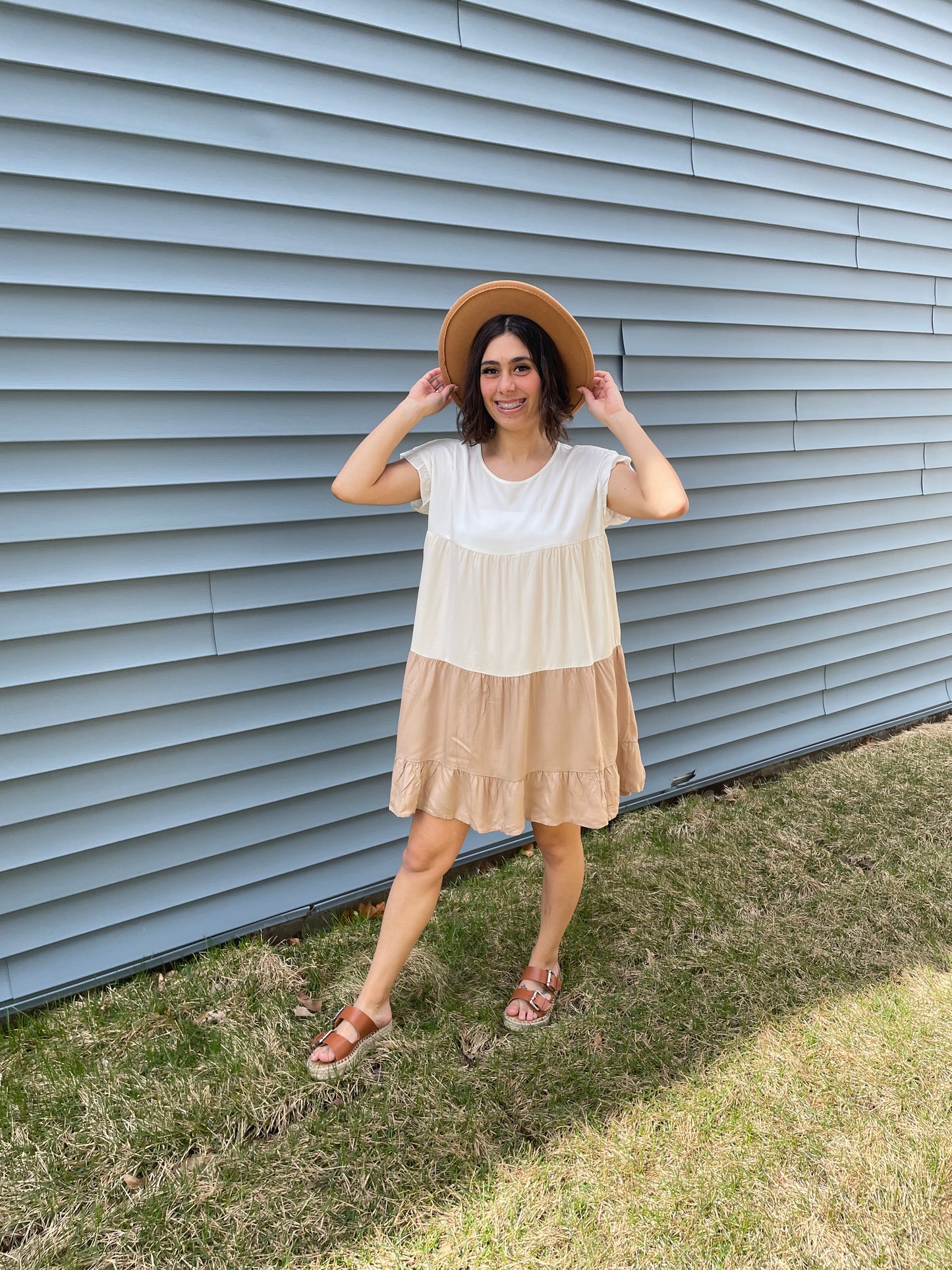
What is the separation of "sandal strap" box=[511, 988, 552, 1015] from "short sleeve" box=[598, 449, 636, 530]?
3.95 feet

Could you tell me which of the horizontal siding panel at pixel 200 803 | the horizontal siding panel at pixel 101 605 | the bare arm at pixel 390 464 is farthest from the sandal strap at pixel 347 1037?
the bare arm at pixel 390 464

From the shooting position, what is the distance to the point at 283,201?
2.30 metres

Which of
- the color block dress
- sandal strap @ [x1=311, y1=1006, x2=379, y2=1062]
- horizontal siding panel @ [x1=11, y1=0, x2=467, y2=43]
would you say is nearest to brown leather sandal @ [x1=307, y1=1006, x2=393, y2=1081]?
sandal strap @ [x1=311, y1=1006, x2=379, y2=1062]

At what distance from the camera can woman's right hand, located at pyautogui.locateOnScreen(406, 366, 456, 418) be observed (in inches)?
81.2

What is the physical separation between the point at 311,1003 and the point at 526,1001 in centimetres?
56

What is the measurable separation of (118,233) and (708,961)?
239 centimetres

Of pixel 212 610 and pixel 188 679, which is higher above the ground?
pixel 212 610

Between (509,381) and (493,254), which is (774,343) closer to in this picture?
(493,254)

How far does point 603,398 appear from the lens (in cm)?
212

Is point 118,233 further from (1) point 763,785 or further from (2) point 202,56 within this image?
(1) point 763,785

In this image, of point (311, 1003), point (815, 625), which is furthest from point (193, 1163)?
point (815, 625)

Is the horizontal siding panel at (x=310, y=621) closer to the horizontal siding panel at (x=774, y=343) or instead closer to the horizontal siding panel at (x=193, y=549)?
the horizontal siding panel at (x=193, y=549)

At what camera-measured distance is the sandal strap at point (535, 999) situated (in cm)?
233

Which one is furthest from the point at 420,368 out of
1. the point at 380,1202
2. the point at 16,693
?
the point at 380,1202
